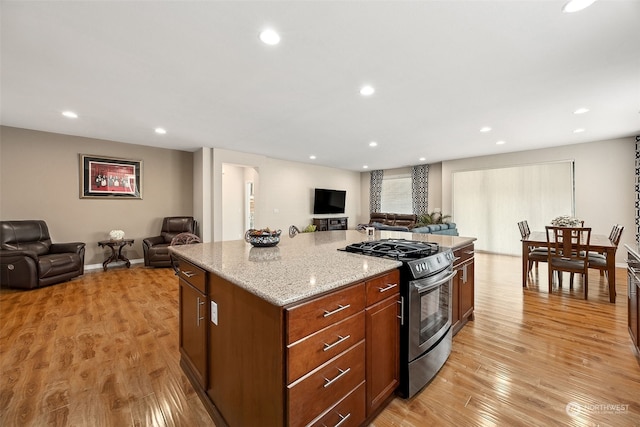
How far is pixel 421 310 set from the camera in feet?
5.58

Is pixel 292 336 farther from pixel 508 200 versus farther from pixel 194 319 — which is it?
pixel 508 200

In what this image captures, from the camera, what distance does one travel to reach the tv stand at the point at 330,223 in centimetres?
831

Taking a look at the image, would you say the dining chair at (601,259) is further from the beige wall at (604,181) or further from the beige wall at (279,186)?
the beige wall at (279,186)

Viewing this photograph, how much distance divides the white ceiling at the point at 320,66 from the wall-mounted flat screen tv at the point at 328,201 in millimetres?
4041

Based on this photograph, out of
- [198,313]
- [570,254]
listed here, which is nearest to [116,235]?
[198,313]

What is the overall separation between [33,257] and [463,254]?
19.1 ft

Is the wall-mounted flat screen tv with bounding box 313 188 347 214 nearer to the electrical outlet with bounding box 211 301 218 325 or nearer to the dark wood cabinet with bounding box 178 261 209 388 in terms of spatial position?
the dark wood cabinet with bounding box 178 261 209 388

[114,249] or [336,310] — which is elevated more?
[336,310]

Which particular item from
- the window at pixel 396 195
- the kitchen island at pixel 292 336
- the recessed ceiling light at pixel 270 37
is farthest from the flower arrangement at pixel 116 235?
the window at pixel 396 195

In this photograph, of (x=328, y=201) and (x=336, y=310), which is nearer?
(x=336, y=310)

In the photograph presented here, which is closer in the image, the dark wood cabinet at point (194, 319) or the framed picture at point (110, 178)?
the dark wood cabinet at point (194, 319)

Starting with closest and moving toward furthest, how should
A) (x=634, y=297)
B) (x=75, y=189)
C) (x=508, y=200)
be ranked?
(x=634, y=297) < (x=75, y=189) < (x=508, y=200)

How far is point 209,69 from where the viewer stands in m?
2.49

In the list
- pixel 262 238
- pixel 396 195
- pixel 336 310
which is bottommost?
pixel 336 310
